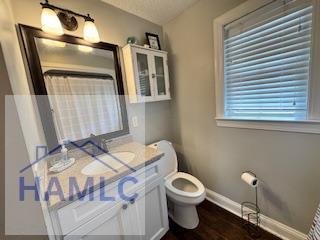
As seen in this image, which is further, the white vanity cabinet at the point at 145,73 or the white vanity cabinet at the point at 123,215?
the white vanity cabinet at the point at 145,73

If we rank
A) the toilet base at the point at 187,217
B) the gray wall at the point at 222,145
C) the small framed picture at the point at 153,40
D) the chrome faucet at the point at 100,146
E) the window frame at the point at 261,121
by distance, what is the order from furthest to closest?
1. the small framed picture at the point at 153,40
2. the toilet base at the point at 187,217
3. the chrome faucet at the point at 100,146
4. the gray wall at the point at 222,145
5. the window frame at the point at 261,121

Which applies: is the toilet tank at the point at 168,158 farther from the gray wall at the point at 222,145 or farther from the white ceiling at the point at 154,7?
the white ceiling at the point at 154,7

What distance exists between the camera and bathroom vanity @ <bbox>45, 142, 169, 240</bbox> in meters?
0.85

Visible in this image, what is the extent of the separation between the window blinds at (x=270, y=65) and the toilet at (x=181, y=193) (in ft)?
2.59

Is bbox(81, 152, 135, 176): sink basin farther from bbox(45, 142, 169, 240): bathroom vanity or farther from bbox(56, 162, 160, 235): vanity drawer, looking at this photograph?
bbox(56, 162, 160, 235): vanity drawer

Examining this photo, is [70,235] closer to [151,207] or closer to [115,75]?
[151,207]

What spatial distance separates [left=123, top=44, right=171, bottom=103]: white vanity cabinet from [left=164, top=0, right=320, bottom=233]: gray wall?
221mm

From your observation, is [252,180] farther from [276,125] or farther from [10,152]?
[10,152]

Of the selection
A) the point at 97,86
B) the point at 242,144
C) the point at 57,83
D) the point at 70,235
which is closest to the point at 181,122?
the point at 242,144

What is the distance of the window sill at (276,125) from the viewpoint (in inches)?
41.3

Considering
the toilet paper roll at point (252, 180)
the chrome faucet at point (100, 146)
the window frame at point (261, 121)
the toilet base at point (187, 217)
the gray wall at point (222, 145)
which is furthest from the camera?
the toilet base at point (187, 217)

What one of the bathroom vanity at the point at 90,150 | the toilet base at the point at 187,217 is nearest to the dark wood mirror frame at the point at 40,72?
the bathroom vanity at the point at 90,150

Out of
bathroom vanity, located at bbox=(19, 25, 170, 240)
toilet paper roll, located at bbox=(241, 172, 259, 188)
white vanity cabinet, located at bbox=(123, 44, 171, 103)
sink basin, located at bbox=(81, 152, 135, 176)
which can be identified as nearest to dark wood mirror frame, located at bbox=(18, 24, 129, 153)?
bathroom vanity, located at bbox=(19, 25, 170, 240)

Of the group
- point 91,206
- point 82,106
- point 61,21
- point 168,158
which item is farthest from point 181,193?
point 61,21
